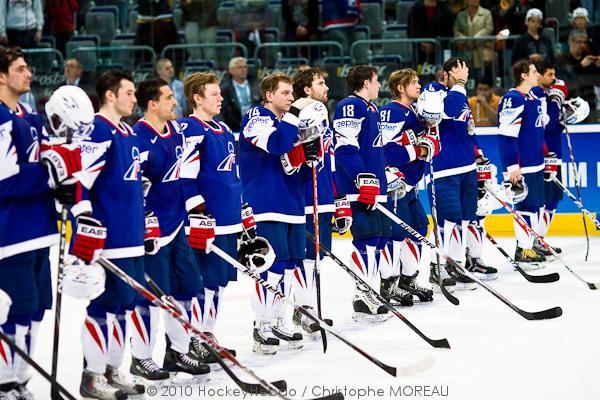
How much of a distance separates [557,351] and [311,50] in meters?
6.13

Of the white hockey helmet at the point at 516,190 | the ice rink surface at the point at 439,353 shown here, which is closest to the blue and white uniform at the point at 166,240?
the ice rink surface at the point at 439,353

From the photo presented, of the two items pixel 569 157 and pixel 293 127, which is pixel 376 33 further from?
pixel 293 127

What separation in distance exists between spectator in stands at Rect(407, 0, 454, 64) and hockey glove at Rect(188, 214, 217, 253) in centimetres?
607

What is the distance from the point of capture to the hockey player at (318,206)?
627 centimetres

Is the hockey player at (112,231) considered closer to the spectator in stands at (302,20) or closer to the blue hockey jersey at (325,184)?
the blue hockey jersey at (325,184)

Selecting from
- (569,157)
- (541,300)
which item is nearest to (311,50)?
(569,157)

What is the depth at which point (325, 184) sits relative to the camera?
6.59 metres

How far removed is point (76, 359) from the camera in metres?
5.86

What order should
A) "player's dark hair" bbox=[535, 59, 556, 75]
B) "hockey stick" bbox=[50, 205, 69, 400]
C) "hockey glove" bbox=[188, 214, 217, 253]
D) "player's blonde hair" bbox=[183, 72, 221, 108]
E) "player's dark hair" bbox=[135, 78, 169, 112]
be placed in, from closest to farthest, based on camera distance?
"hockey stick" bbox=[50, 205, 69, 400], "player's dark hair" bbox=[135, 78, 169, 112], "hockey glove" bbox=[188, 214, 217, 253], "player's blonde hair" bbox=[183, 72, 221, 108], "player's dark hair" bbox=[535, 59, 556, 75]

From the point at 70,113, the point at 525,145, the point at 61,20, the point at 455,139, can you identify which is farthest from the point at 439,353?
the point at 61,20

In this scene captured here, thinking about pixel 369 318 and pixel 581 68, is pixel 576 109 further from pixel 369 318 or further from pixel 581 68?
pixel 369 318

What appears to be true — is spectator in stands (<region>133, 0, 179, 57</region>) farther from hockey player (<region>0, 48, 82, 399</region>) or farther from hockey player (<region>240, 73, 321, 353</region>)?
hockey player (<region>0, 48, 82, 399</region>)

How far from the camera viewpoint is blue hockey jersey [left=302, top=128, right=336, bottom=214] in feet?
21.2

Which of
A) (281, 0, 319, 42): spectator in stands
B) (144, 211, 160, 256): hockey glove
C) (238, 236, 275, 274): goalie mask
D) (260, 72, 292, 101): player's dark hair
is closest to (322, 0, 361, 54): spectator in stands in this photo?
(281, 0, 319, 42): spectator in stands
